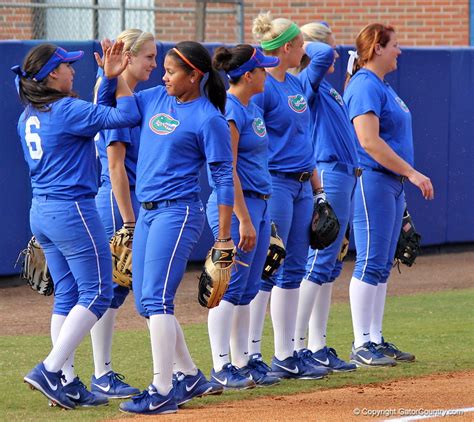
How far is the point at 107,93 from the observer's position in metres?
5.91

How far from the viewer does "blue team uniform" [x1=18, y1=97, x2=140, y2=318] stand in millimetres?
5875

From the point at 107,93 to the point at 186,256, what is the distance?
0.94m

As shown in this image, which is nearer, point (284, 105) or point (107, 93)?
point (107, 93)

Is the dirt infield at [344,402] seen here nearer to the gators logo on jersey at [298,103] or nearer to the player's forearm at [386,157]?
the player's forearm at [386,157]

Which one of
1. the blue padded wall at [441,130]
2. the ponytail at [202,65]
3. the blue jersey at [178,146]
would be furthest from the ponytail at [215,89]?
the blue padded wall at [441,130]

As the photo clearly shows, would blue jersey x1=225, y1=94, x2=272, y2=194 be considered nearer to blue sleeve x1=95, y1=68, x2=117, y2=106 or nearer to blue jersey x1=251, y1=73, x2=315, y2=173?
blue jersey x1=251, y1=73, x2=315, y2=173

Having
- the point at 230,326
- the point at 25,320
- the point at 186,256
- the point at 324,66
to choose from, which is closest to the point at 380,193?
the point at 324,66

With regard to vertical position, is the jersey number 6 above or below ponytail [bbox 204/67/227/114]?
below

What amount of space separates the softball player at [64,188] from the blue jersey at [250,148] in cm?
74

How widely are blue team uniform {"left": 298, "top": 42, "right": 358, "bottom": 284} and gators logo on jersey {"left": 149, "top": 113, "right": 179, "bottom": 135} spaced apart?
1.68 m

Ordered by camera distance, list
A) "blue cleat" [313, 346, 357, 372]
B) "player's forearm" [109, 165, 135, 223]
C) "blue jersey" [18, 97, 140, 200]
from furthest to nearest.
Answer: "blue cleat" [313, 346, 357, 372], "player's forearm" [109, 165, 135, 223], "blue jersey" [18, 97, 140, 200]

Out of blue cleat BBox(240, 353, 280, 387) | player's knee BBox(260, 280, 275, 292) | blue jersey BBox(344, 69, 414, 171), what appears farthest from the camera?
blue jersey BBox(344, 69, 414, 171)

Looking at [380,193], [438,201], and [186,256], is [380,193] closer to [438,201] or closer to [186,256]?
[186,256]

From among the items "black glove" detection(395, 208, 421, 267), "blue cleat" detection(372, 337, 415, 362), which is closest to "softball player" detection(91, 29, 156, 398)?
"blue cleat" detection(372, 337, 415, 362)
